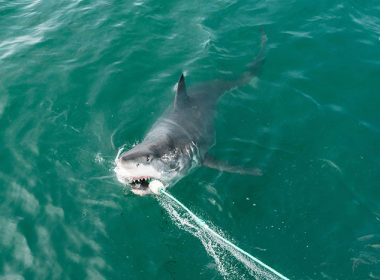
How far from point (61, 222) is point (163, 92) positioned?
188 inches

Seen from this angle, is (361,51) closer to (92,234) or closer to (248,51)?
(248,51)

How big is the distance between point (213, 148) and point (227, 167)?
95 cm

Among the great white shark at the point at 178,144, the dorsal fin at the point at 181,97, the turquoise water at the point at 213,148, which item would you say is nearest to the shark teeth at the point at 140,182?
the great white shark at the point at 178,144

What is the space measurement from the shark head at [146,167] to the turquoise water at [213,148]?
62 centimetres

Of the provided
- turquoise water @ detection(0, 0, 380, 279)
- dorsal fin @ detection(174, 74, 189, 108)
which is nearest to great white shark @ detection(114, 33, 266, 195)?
dorsal fin @ detection(174, 74, 189, 108)

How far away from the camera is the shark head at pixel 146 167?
285 inches

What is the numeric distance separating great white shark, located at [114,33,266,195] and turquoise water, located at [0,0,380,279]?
32cm

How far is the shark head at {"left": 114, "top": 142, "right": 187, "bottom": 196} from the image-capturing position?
23.8 ft

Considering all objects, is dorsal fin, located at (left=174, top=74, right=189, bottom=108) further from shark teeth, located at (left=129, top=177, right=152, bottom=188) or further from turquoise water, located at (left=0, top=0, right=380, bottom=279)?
shark teeth, located at (left=129, top=177, right=152, bottom=188)

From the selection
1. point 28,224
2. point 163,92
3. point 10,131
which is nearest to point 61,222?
point 28,224

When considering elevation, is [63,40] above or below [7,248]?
above

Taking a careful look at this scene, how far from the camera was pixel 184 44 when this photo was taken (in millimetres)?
13453

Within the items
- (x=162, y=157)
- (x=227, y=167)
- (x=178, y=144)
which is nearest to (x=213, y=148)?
(x=227, y=167)

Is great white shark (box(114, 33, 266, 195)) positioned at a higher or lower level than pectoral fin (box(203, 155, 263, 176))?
higher
